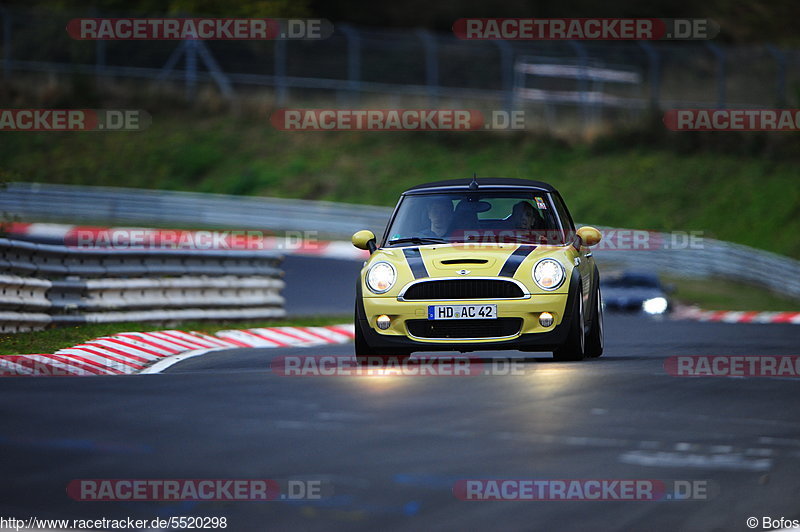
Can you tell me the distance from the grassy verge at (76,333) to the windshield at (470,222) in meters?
3.40

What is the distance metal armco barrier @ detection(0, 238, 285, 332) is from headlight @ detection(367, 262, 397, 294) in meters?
4.39

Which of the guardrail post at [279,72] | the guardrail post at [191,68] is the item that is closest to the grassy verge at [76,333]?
the guardrail post at [279,72]

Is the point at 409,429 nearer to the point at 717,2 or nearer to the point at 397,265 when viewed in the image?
the point at 397,265

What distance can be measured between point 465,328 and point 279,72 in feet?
135

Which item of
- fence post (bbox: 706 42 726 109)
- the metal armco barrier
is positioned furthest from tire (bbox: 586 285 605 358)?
fence post (bbox: 706 42 726 109)

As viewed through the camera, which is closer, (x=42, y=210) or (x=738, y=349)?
(x=738, y=349)

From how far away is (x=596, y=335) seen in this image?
12.6 meters

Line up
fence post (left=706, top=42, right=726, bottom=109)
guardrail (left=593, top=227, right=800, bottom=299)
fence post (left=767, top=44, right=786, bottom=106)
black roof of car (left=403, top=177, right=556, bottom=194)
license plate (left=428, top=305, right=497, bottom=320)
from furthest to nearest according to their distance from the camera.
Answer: fence post (left=767, top=44, right=786, bottom=106), fence post (left=706, top=42, right=726, bottom=109), guardrail (left=593, top=227, right=800, bottom=299), black roof of car (left=403, top=177, right=556, bottom=194), license plate (left=428, top=305, right=497, bottom=320)

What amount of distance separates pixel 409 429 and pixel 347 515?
1904 millimetres

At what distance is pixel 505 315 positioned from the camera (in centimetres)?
1108

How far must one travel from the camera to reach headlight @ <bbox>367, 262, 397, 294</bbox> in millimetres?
11258

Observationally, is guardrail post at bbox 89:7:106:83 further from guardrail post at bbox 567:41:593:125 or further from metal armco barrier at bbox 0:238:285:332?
metal armco barrier at bbox 0:238:285:332

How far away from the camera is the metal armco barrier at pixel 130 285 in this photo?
14539 mm

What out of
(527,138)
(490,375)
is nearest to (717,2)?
(527,138)
